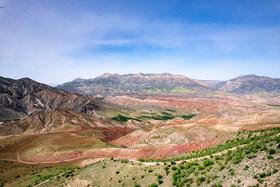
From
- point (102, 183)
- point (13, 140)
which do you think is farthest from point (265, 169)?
point (13, 140)

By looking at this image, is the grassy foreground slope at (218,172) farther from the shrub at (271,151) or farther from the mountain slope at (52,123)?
the mountain slope at (52,123)

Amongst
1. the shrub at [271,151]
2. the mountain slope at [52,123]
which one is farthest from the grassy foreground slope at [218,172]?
the mountain slope at [52,123]

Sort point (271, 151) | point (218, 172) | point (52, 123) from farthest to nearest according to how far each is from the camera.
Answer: point (52, 123), point (218, 172), point (271, 151)

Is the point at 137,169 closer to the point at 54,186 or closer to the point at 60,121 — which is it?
the point at 54,186

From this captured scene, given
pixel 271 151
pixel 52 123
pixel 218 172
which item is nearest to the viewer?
pixel 271 151

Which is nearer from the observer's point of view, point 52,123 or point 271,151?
point 271,151

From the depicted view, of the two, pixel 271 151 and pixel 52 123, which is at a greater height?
pixel 271 151

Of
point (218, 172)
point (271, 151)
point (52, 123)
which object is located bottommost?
point (52, 123)

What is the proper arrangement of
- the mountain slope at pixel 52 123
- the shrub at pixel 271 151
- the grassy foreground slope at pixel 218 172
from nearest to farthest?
the grassy foreground slope at pixel 218 172 < the shrub at pixel 271 151 < the mountain slope at pixel 52 123

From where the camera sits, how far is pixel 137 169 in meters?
28.9

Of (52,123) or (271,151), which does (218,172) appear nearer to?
(271,151)

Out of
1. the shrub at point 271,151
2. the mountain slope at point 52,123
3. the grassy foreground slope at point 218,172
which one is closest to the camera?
the grassy foreground slope at point 218,172

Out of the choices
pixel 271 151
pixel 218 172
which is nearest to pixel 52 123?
pixel 218 172

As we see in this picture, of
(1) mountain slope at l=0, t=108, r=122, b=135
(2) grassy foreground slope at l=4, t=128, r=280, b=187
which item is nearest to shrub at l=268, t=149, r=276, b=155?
(2) grassy foreground slope at l=4, t=128, r=280, b=187
